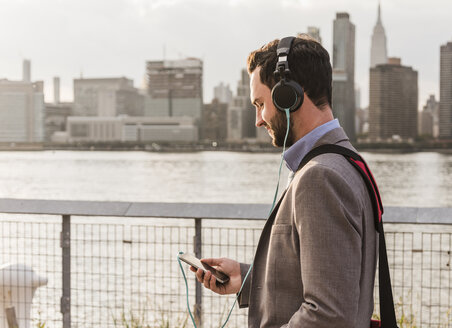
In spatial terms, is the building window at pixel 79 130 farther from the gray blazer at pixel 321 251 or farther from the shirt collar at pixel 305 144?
the gray blazer at pixel 321 251

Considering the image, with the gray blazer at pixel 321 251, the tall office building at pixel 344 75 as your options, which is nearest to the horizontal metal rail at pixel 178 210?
the gray blazer at pixel 321 251

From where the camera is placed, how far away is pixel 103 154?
150125mm

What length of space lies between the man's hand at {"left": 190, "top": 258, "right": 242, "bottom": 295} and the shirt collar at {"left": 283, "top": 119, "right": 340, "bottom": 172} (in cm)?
42

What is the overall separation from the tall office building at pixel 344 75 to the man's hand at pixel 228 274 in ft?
347

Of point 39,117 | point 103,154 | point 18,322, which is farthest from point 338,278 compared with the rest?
point 39,117

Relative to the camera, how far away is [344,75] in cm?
14325

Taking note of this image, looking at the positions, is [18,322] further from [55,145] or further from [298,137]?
[55,145]

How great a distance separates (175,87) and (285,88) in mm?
183244

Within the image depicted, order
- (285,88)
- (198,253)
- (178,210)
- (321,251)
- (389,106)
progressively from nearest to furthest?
1. (321,251)
2. (285,88)
3. (178,210)
4. (198,253)
5. (389,106)

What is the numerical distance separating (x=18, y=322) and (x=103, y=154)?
148m

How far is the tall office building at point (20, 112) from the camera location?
154 metres

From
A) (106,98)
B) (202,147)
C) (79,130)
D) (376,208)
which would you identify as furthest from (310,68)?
(106,98)

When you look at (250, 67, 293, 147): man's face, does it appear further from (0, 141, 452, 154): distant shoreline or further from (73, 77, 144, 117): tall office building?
(73, 77, 144, 117): tall office building

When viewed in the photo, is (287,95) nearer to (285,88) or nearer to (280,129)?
(285,88)
